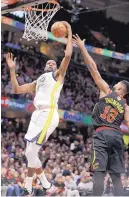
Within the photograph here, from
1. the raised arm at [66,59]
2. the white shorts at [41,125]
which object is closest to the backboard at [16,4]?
the raised arm at [66,59]

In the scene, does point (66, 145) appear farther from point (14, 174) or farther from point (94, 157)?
point (94, 157)

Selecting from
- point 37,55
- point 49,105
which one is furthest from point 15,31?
point 49,105

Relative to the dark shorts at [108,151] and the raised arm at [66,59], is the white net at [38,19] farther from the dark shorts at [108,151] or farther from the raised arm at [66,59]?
the dark shorts at [108,151]

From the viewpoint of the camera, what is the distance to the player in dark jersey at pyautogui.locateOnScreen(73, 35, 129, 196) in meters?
5.52

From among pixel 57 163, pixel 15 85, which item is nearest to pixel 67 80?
pixel 57 163

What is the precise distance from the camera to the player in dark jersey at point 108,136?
5516mm

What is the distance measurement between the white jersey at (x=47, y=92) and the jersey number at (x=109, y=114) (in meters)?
1.22

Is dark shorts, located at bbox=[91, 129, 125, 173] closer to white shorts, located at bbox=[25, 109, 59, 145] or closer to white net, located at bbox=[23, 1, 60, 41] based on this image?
white shorts, located at bbox=[25, 109, 59, 145]

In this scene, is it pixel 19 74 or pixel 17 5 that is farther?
pixel 19 74

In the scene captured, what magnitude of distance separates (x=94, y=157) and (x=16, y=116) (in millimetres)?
20280

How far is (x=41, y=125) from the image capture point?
21.8ft

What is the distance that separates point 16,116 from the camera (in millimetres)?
25594

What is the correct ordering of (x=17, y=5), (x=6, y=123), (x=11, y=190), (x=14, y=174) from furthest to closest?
(x=6, y=123) < (x=14, y=174) < (x=11, y=190) < (x=17, y=5)

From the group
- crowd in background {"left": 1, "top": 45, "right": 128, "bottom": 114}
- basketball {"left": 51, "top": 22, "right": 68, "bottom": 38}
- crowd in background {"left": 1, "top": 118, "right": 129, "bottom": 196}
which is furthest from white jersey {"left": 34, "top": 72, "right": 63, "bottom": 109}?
crowd in background {"left": 1, "top": 45, "right": 128, "bottom": 114}
